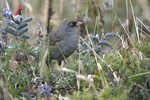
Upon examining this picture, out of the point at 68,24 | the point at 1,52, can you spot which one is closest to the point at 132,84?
the point at 1,52

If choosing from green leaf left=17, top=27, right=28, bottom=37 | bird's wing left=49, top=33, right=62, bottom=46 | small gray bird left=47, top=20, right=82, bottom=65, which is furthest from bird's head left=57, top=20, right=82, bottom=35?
green leaf left=17, top=27, right=28, bottom=37

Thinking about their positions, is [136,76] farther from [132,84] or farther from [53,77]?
[53,77]

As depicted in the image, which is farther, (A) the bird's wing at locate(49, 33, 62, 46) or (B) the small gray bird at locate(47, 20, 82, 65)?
(A) the bird's wing at locate(49, 33, 62, 46)

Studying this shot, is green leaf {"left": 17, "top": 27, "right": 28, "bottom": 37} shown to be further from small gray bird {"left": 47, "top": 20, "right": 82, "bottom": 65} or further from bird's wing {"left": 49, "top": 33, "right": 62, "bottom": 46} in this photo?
bird's wing {"left": 49, "top": 33, "right": 62, "bottom": 46}

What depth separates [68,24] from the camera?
4.37m

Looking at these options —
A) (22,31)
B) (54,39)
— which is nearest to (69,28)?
(54,39)

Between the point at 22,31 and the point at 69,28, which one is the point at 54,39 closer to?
the point at 69,28

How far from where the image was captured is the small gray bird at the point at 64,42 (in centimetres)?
389

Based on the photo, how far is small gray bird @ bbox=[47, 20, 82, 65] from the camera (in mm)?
3888

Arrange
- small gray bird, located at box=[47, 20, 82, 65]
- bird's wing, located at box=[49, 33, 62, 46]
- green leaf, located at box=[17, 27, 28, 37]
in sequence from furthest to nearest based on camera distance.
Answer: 1. bird's wing, located at box=[49, 33, 62, 46]
2. small gray bird, located at box=[47, 20, 82, 65]
3. green leaf, located at box=[17, 27, 28, 37]

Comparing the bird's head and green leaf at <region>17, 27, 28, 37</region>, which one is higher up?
green leaf at <region>17, 27, 28, 37</region>

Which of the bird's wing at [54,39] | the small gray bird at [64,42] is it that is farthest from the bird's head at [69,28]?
the bird's wing at [54,39]

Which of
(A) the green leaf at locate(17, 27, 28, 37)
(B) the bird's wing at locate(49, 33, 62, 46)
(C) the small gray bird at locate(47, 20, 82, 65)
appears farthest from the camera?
(B) the bird's wing at locate(49, 33, 62, 46)

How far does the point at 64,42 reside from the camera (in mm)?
4008
